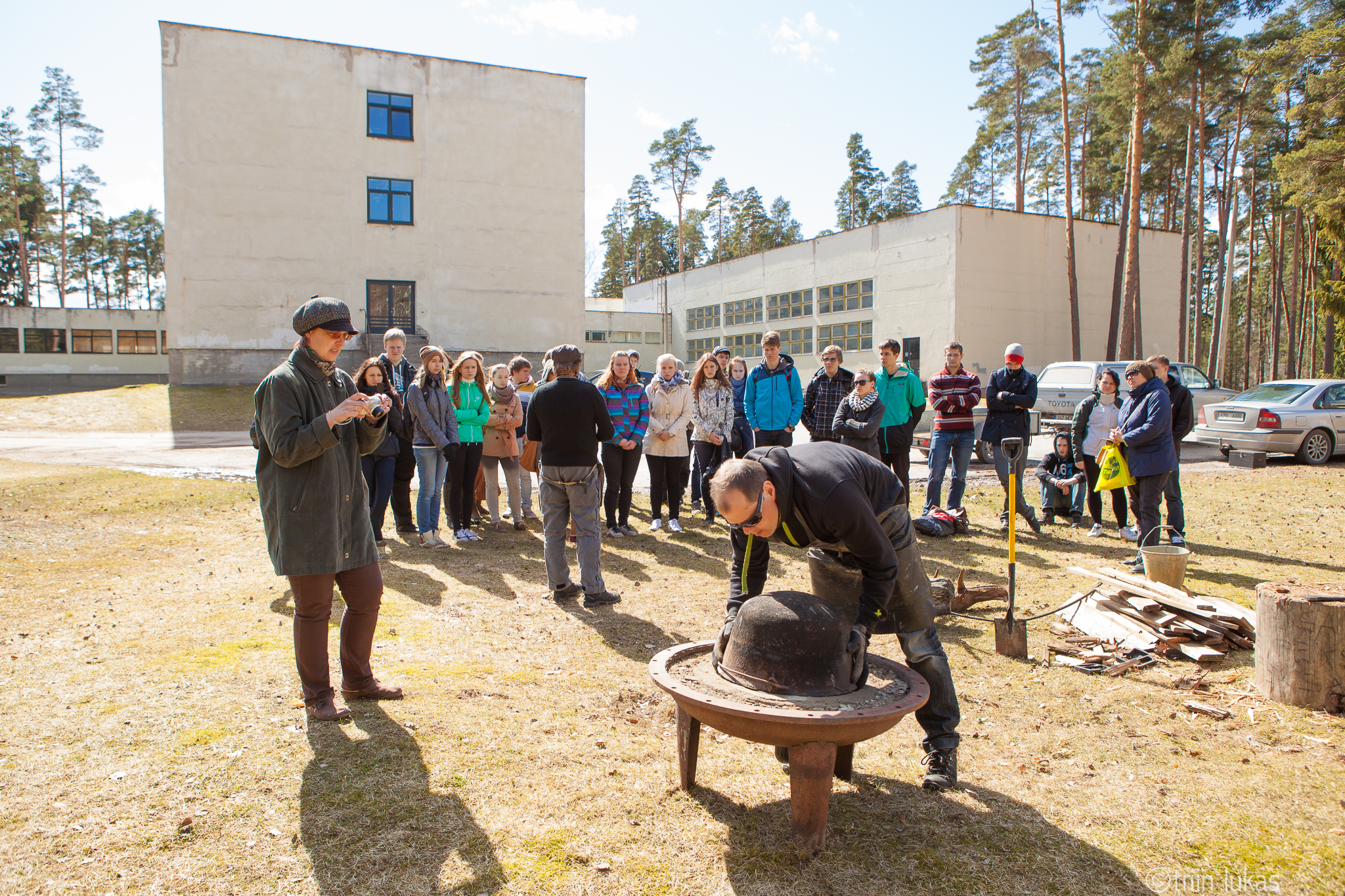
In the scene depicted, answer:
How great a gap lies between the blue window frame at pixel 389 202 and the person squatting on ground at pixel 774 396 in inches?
946

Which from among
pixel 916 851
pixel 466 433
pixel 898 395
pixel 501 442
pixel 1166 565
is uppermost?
pixel 898 395

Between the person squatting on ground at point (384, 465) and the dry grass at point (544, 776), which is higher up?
the person squatting on ground at point (384, 465)

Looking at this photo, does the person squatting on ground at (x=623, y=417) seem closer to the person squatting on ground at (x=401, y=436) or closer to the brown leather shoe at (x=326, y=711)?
the person squatting on ground at (x=401, y=436)

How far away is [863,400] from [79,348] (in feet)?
168

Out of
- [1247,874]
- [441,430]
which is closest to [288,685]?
[441,430]

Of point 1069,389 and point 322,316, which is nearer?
point 322,316

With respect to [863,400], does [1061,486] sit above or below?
below

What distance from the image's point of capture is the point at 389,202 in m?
28.9

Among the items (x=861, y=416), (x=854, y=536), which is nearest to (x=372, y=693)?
(x=854, y=536)

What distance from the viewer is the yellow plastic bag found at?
799 centimetres

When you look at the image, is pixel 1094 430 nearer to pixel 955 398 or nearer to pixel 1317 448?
pixel 955 398

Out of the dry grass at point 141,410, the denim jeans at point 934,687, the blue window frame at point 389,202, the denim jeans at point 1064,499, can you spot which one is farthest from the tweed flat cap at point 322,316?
the blue window frame at point 389,202

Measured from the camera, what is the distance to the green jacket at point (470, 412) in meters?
8.23

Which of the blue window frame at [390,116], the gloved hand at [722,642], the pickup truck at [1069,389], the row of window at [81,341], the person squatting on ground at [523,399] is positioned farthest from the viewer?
the row of window at [81,341]
